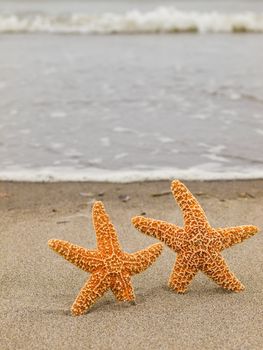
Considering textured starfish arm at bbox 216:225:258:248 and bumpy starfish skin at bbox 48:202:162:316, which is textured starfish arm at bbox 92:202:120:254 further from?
textured starfish arm at bbox 216:225:258:248

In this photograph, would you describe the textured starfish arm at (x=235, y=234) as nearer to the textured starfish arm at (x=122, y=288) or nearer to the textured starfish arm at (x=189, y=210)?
the textured starfish arm at (x=189, y=210)

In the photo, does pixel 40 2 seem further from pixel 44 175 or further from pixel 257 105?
pixel 44 175

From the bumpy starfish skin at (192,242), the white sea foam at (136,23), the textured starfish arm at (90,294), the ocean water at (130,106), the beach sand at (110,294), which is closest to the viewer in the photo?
the beach sand at (110,294)

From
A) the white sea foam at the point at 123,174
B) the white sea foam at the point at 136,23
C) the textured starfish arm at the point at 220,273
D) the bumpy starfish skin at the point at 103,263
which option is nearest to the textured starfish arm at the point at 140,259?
the bumpy starfish skin at the point at 103,263

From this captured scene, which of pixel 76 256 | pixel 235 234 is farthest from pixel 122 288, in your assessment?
pixel 235 234

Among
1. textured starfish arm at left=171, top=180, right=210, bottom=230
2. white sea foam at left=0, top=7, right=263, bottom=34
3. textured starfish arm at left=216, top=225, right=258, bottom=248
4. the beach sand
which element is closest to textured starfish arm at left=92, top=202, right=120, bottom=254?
the beach sand

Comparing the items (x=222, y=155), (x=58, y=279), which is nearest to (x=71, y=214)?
(x=58, y=279)

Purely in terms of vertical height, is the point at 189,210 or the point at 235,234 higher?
the point at 189,210

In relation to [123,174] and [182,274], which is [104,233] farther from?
[123,174]
